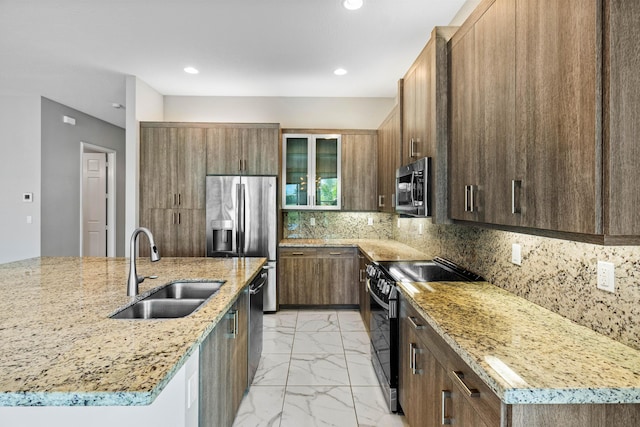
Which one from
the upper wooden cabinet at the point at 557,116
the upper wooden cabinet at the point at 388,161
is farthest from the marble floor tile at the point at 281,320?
the upper wooden cabinet at the point at 557,116

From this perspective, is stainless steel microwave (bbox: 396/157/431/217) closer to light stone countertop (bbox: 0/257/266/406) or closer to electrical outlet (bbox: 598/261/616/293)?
electrical outlet (bbox: 598/261/616/293)

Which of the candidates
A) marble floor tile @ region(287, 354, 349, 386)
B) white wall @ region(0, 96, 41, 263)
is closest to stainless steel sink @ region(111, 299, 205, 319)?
marble floor tile @ region(287, 354, 349, 386)

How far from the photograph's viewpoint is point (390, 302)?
7.72 feet

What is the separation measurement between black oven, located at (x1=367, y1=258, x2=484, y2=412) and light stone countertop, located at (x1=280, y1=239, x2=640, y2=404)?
1.51 feet

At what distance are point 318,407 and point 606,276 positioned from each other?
1.94m

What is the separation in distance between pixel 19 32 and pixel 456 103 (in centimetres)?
386

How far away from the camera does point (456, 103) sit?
A: 213 centimetres

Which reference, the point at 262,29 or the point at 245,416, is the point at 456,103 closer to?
the point at 262,29

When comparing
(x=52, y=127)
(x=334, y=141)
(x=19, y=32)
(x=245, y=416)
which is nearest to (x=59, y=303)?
(x=245, y=416)

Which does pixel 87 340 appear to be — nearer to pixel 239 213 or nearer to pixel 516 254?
pixel 516 254

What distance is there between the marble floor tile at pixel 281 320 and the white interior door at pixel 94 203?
13.7 feet

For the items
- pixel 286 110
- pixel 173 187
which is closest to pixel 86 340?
pixel 173 187

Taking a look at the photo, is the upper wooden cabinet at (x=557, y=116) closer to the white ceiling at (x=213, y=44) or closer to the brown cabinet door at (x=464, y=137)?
the brown cabinet door at (x=464, y=137)

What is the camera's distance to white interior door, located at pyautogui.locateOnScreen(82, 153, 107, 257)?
261 inches
